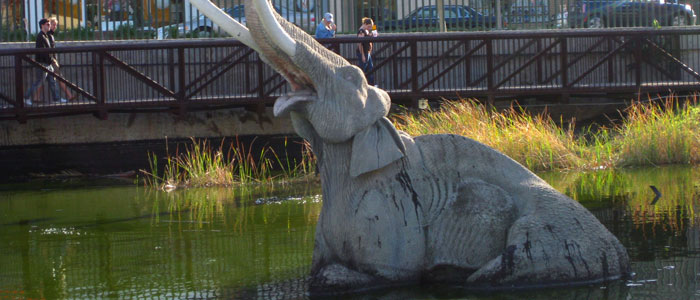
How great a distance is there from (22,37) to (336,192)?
51.6ft

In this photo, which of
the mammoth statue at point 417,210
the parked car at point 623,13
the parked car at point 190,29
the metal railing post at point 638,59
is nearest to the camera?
the mammoth statue at point 417,210

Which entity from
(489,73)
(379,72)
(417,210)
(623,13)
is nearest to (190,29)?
(379,72)

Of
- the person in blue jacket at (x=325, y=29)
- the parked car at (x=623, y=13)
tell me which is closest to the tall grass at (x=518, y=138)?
the person in blue jacket at (x=325, y=29)

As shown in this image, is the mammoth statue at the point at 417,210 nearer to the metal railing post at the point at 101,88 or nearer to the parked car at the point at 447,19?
the metal railing post at the point at 101,88

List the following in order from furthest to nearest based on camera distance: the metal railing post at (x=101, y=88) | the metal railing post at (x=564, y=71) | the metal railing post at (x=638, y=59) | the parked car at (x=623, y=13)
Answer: the parked car at (x=623, y=13)
the metal railing post at (x=564, y=71)
the metal railing post at (x=638, y=59)
the metal railing post at (x=101, y=88)

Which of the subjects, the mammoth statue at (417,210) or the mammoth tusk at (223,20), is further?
the mammoth statue at (417,210)

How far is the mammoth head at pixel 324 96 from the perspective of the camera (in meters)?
5.89

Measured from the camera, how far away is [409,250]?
6.38 metres

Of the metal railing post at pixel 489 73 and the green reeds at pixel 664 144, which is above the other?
the metal railing post at pixel 489 73

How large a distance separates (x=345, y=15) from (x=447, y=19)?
7.62 feet

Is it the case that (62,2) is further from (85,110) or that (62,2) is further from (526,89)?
(526,89)

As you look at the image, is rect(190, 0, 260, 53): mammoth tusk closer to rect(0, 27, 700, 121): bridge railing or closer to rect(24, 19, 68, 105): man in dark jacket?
rect(0, 27, 700, 121): bridge railing

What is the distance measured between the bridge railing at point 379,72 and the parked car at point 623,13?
252cm

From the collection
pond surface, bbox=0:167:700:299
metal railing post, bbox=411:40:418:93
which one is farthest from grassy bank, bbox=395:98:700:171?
metal railing post, bbox=411:40:418:93
